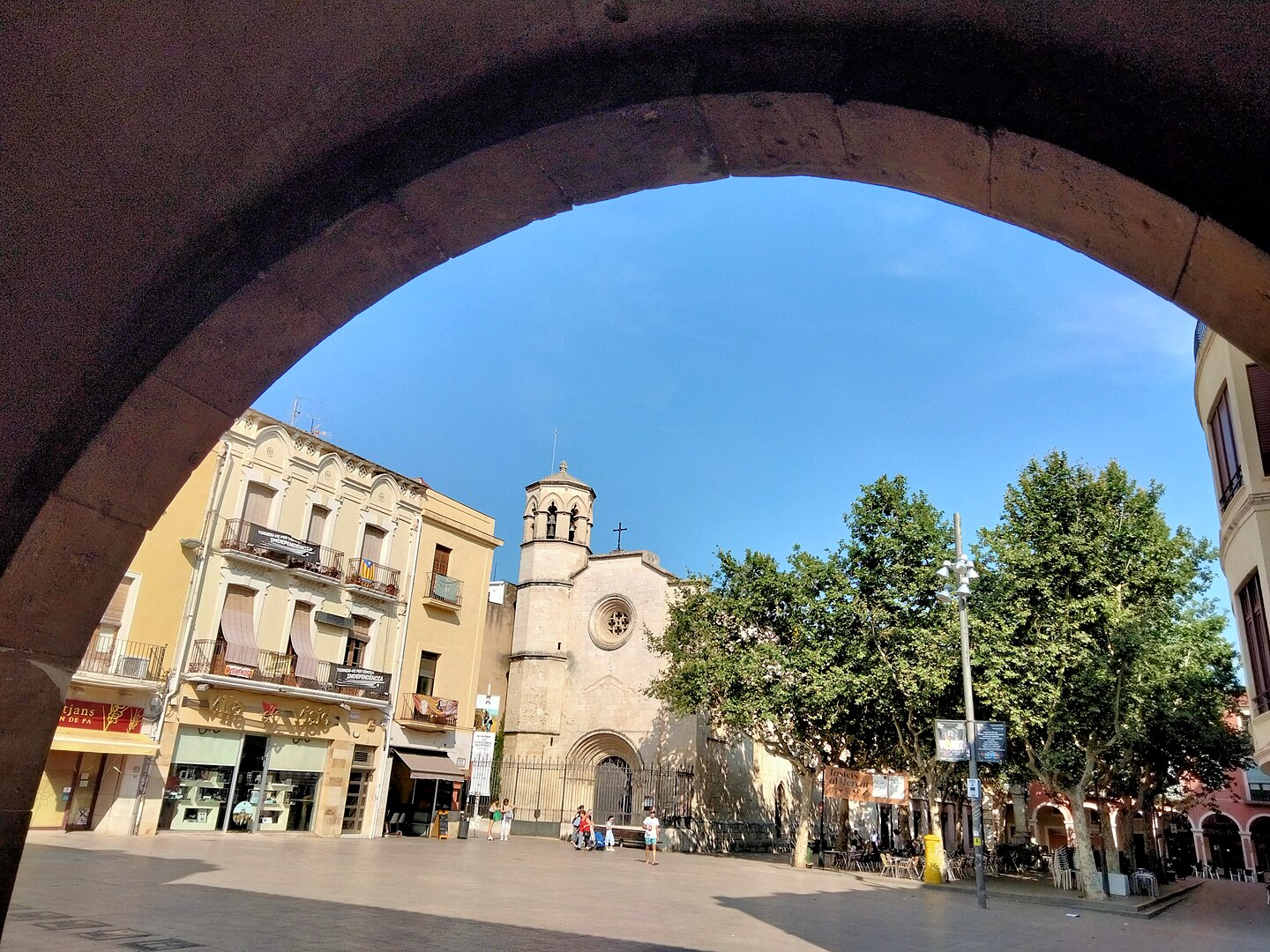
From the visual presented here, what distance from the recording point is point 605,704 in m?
36.3

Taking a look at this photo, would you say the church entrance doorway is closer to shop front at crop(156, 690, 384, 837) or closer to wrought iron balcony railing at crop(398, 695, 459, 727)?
wrought iron balcony railing at crop(398, 695, 459, 727)

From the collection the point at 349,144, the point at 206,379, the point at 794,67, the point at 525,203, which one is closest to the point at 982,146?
the point at 794,67

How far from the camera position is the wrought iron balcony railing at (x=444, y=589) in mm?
28547

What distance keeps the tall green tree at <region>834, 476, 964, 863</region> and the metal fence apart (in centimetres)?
933

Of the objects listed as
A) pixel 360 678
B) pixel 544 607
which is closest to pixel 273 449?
pixel 360 678

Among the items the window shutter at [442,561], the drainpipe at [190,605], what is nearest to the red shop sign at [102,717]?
the drainpipe at [190,605]

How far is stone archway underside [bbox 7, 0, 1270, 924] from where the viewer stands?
2168 millimetres

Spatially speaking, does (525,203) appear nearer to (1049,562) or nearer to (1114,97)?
(1114,97)

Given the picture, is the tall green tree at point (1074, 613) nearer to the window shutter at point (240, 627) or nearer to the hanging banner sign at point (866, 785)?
the hanging banner sign at point (866, 785)

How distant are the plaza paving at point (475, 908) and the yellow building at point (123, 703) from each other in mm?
1364

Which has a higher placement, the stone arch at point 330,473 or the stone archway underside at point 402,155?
the stone arch at point 330,473

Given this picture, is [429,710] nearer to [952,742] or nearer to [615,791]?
[615,791]

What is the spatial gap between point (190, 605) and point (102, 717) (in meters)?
3.18

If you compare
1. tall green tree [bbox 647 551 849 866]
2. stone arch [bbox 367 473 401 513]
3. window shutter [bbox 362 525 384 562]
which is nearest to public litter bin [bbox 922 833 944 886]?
tall green tree [bbox 647 551 849 866]
